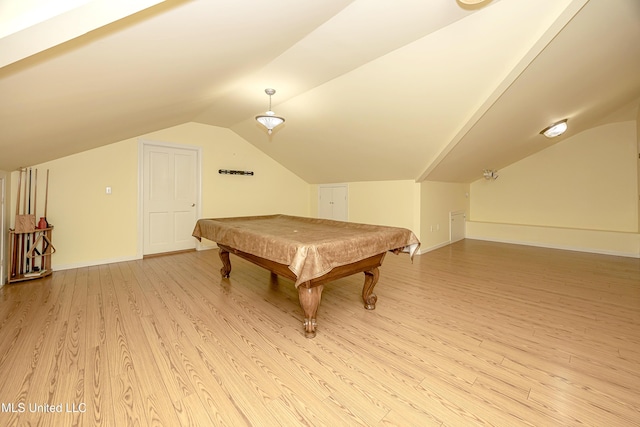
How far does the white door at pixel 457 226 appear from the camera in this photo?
6030mm

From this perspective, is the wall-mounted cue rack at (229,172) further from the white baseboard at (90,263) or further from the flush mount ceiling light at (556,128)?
the flush mount ceiling light at (556,128)

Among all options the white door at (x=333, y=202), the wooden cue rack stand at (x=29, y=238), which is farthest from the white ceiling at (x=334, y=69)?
the white door at (x=333, y=202)

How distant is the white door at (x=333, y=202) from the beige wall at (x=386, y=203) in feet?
0.60

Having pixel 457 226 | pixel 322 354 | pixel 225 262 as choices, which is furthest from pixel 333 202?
pixel 322 354

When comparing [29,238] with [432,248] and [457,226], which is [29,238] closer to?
[432,248]

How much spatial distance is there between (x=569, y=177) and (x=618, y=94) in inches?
92.7

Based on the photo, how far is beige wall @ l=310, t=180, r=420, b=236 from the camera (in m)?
4.97

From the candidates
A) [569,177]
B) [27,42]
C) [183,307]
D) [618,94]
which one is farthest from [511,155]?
[27,42]

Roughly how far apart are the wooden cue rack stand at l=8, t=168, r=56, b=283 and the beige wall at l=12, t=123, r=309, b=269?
0.32 ft

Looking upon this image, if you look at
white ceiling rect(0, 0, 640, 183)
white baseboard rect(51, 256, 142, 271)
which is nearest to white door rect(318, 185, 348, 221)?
white ceiling rect(0, 0, 640, 183)

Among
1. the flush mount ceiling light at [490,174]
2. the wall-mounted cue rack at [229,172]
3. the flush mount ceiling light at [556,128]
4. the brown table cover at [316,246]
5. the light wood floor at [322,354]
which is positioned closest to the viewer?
the light wood floor at [322,354]

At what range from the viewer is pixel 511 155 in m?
5.43

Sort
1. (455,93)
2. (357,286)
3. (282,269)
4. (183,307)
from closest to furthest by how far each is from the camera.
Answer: (282,269)
(183,307)
(455,93)
(357,286)

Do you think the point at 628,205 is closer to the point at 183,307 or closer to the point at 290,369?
the point at 290,369
